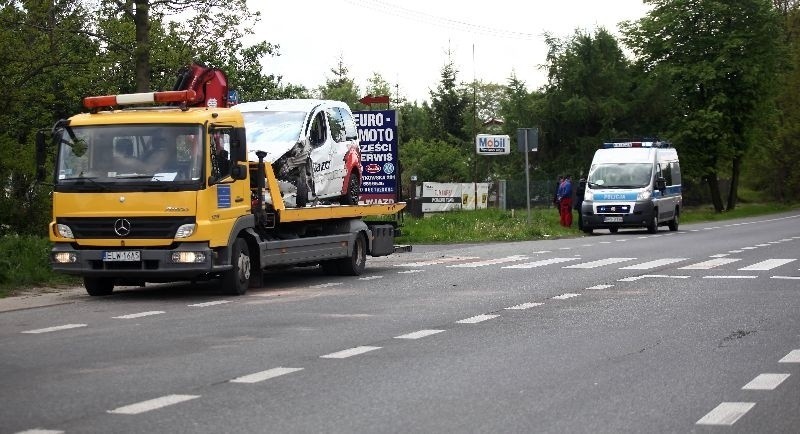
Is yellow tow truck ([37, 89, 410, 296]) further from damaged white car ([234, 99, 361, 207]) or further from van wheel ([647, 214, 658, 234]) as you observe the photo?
van wheel ([647, 214, 658, 234])

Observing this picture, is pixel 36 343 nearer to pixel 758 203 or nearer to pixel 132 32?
pixel 132 32

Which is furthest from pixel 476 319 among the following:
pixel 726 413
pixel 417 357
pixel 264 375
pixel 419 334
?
pixel 726 413

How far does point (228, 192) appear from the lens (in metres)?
18.0

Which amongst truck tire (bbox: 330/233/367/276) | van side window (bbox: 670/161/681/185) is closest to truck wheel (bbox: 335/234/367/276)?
truck tire (bbox: 330/233/367/276)

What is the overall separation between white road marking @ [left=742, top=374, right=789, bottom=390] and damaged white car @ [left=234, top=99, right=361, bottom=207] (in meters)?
11.2

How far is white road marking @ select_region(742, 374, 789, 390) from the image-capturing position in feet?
30.7

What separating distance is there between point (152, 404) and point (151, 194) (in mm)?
8907

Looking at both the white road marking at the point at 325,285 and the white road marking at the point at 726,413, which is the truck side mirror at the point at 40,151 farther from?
the white road marking at the point at 726,413

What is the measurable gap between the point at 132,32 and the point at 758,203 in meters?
70.0

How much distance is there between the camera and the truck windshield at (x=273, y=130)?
67.9ft

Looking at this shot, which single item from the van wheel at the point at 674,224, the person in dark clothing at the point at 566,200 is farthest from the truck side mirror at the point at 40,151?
the van wheel at the point at 674,224

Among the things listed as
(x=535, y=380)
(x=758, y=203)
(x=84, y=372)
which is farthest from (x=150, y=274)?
(x=758, y=203)

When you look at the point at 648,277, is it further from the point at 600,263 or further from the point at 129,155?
the point at 129,155

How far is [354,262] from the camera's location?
883 inches
